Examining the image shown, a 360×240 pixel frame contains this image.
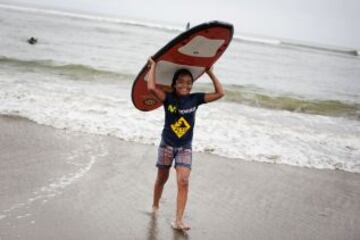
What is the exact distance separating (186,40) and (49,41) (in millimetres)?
24329

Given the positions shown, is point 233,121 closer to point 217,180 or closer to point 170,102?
point 217,180

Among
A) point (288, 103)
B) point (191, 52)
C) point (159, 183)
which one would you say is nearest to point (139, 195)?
point (159, 183)

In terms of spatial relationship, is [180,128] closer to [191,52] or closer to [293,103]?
→ [191,52]

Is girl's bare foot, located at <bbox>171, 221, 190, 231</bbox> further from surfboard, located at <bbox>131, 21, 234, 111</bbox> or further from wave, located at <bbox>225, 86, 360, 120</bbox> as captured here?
wave, located at <bbox>225, 86, 360, 120</bbox>

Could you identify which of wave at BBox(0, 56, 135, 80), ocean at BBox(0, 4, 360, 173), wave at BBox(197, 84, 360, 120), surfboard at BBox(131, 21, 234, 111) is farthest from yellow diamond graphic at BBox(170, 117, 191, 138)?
wave at BBox(0, 56, 135, 80)

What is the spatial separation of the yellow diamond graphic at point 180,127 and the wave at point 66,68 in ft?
36.7

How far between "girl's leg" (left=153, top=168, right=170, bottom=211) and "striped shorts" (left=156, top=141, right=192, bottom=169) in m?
0.12

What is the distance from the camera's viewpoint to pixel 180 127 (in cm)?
381

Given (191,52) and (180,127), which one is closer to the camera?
(180,127)

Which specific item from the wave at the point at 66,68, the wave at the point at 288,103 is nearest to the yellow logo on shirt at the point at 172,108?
the wave at the point at 288,103

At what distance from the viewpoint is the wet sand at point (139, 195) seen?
3.85m

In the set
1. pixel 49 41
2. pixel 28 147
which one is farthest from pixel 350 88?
pixel 28 147

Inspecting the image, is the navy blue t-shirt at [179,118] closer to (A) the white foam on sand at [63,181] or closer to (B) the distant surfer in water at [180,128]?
(B) the distant surfer in water at [180,128]

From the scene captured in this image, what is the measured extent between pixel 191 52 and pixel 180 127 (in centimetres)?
83
